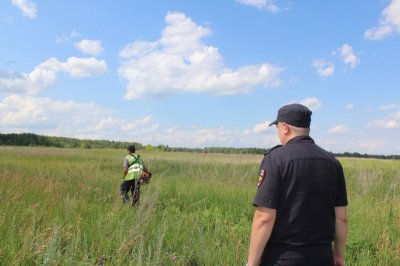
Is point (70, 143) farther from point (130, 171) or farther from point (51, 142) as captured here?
point (130, 171)

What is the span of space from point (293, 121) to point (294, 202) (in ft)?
1.98

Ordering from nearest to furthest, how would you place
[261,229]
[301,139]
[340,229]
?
[261,229]
[301,139]
[340,229]

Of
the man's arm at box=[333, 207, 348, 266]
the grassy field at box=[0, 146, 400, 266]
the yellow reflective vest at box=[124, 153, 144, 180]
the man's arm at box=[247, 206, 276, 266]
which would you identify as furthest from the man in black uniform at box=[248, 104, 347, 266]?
the yellow reflective vest at box=[124, 153, 144, 180]

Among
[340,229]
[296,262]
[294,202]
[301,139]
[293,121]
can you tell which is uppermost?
[293,121]

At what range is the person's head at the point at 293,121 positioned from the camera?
10.8 feet

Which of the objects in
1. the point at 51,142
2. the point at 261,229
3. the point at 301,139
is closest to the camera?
the point at 261,229

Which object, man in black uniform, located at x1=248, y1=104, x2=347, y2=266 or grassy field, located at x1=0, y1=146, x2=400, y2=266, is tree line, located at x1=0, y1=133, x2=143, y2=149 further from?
man in black uniform, located at x1=248, y1=104, x2=347, y2=266

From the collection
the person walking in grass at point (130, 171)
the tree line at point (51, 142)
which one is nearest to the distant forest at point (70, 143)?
the tree line at point (51, 142)

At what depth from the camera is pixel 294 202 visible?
10.4 feet

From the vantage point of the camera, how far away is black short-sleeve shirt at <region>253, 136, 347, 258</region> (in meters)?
3.14

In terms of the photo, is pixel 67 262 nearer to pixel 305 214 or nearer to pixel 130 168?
pixel 305 214

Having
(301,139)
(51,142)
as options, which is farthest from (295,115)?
(51,142)

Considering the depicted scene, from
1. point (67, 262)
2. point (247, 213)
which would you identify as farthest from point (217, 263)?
point (247, 213)

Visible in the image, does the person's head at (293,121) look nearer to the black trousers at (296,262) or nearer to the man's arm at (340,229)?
the man's arm at (340,229)
